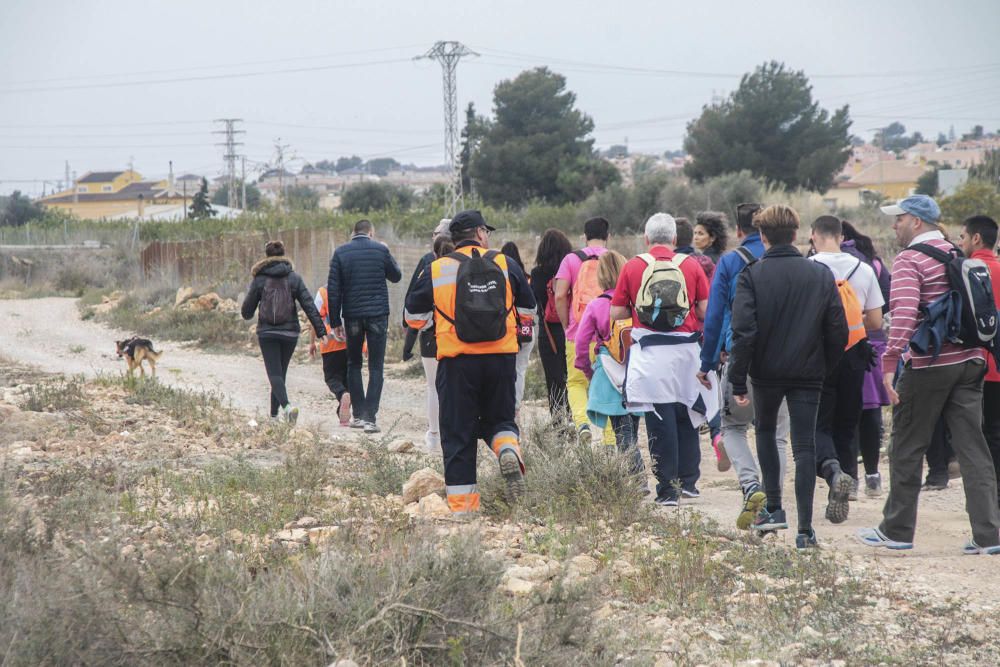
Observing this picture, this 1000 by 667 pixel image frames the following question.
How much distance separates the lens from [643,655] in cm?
443

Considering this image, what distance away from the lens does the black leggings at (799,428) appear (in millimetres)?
6434

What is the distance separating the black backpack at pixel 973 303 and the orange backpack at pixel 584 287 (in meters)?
3.15

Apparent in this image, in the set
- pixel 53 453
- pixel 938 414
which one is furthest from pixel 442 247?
pixel 938 414

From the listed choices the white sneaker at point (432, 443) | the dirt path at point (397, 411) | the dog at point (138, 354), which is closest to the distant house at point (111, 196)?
the dirt path at point (397, 411)

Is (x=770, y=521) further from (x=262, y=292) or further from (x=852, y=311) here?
(x=262, y=292)

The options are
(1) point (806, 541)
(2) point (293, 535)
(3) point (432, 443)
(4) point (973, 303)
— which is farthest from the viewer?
(3) point (432, 443)

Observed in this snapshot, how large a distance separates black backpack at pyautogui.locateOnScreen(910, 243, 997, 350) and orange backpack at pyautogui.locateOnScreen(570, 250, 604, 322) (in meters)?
3.15

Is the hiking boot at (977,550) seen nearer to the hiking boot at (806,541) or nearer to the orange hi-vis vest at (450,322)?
the hiking boot at (806,541)

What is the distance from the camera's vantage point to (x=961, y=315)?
6.26m

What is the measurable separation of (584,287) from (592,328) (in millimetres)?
684

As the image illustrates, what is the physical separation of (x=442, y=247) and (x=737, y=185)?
107ft

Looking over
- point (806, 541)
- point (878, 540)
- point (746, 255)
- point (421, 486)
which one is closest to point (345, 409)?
point (421, 486)

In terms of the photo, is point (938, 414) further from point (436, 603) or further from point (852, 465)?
point (436, 603)

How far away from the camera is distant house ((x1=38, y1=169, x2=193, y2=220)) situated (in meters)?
124
